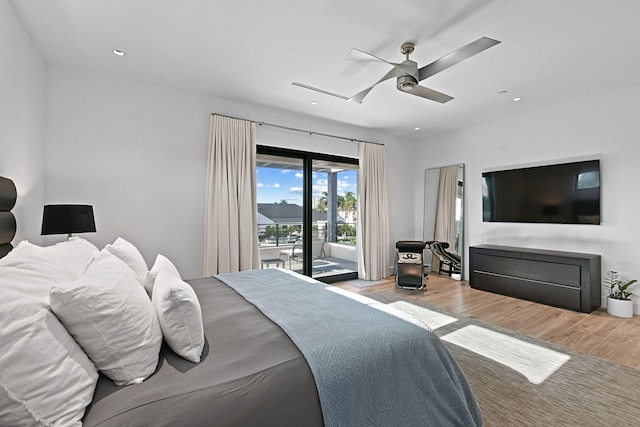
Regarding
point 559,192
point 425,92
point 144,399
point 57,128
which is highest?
point 425,92

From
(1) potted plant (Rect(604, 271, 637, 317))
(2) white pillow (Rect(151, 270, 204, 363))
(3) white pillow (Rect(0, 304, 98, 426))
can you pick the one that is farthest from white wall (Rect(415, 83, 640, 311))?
(3) white pillow (Rect(0, 304, 98, 426))

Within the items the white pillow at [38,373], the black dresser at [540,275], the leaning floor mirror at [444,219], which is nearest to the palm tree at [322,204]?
the leaning floor mirror at [444,219]

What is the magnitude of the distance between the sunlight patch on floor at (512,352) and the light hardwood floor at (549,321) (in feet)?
1.07

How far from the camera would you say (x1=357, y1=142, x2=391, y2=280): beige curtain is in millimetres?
5289

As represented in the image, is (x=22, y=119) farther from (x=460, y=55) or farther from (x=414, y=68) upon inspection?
(x=460, y=55)

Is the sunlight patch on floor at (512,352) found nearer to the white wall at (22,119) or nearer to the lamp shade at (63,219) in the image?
the lamp shade at (63,219)

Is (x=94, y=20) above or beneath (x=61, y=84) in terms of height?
above

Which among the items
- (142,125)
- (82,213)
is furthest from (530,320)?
(142,125)

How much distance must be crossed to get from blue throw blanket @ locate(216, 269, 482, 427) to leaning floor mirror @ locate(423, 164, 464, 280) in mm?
4172

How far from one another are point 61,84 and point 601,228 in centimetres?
651

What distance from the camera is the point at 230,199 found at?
12.8 ft

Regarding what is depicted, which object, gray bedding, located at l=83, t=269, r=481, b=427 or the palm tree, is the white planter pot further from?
the palm tree

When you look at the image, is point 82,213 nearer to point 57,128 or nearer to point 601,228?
point 57,128

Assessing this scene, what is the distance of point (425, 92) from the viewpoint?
9.40 feet
